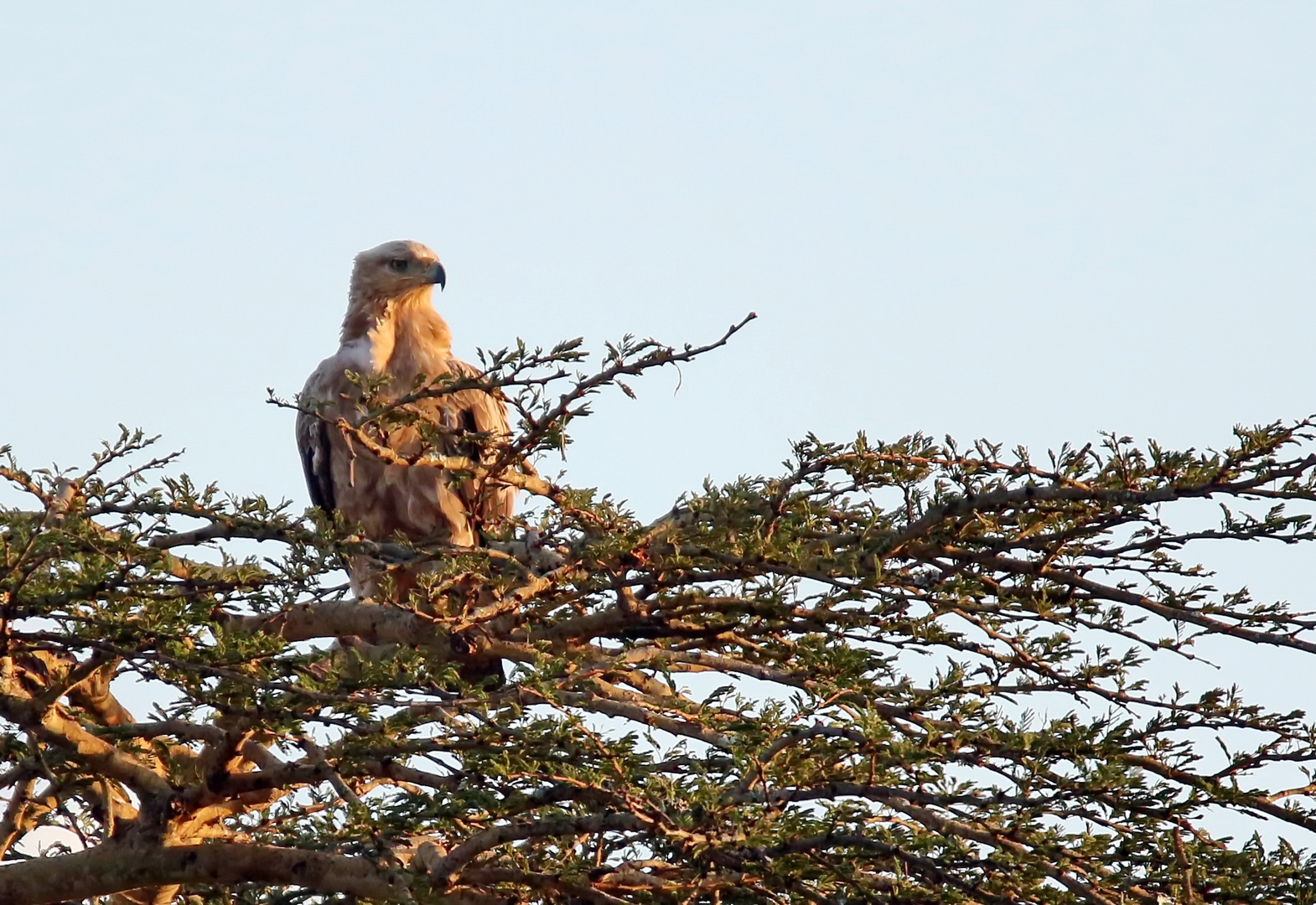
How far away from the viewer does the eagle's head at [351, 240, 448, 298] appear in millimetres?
8492

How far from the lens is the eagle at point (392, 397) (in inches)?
298

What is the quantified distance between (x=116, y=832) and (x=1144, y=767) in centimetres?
327

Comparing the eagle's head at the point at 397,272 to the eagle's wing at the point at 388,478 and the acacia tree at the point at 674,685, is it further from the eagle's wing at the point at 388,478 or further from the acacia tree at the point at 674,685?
the acacia tree at the point at 674,685

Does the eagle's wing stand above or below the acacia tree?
above

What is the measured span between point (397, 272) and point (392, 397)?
42.0 inches

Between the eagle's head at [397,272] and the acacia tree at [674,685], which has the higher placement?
the eagle's head at [397,272]

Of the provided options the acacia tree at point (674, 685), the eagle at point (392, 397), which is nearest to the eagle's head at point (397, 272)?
the eagle at point (392, 397)

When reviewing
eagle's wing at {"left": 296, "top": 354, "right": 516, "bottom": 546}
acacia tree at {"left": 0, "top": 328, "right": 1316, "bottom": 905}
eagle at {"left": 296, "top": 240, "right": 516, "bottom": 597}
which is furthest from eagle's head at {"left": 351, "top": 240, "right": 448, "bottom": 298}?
acacia tree at {"left": 0, "top": 328, "right": 1316, "bottom": 905}

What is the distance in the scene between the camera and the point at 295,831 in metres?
5.52

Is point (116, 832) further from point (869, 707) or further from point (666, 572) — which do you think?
point (869, 707)

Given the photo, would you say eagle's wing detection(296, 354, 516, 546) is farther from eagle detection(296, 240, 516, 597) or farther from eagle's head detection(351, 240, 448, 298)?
eagle's head detection(351, 240, 448, 298)

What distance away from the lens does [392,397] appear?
303 inches

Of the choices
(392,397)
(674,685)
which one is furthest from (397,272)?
(674,685)

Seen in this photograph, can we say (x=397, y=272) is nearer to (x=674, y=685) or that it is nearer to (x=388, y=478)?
(x=388, y=478)
